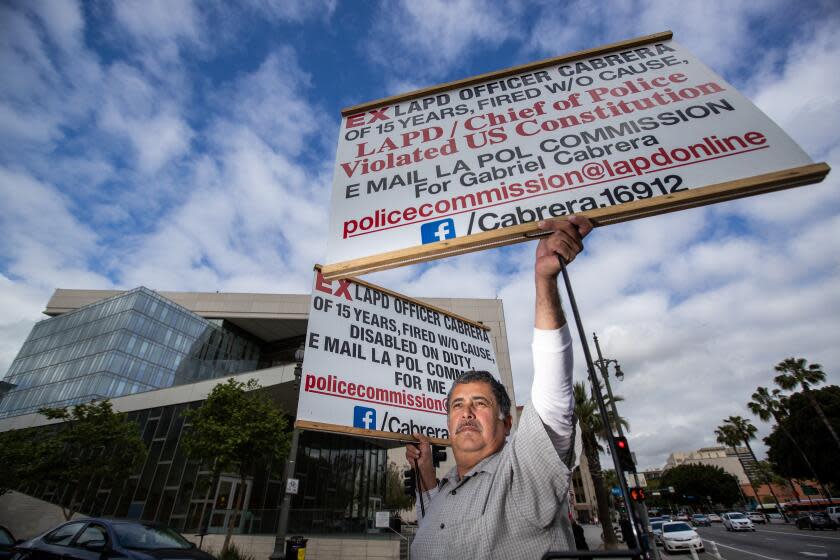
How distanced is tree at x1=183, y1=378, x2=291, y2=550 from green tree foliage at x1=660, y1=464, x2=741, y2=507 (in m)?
92.3

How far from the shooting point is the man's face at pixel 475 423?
1964 mm

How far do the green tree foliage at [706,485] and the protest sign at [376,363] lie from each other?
97895mm

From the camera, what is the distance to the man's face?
77.3 inches

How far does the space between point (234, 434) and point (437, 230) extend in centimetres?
1447

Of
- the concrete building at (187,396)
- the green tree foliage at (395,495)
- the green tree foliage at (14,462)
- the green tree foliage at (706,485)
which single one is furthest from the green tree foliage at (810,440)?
the green tree foliage at (14,462)

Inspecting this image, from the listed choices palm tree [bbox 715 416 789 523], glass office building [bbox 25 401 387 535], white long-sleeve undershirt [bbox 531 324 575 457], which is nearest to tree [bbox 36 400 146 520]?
glass office building [bbox 25 401 387 535]

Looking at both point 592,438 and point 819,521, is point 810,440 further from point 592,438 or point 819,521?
point 592,438

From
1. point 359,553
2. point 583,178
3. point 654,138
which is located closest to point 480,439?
point 583,178

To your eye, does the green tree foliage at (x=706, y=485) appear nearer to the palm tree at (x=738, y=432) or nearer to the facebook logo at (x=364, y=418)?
the palm tree at (x=738, y=432)

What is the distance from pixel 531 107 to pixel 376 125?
1.11m

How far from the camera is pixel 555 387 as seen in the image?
146cm

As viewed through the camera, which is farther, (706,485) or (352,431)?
(706,485)

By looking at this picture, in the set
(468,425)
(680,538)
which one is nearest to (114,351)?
(468,425)

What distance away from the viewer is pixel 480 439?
197 cm
